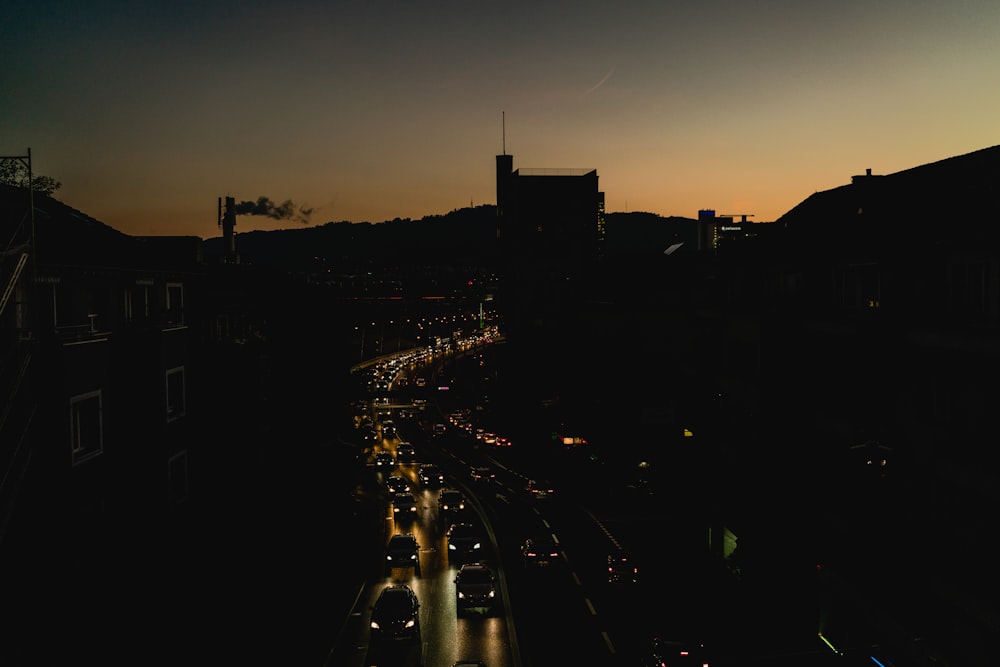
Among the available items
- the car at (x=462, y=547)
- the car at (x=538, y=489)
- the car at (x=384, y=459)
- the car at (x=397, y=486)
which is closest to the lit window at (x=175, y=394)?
the car at (x=462, y=547)

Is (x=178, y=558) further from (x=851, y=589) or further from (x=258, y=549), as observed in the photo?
(x=851, y=589)

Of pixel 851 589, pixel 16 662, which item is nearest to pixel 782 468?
pixel 851 589

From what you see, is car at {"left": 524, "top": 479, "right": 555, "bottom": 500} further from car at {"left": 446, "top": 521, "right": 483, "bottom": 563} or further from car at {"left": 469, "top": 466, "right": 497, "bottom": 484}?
car at {"left": 446, "top": 521, "right": 483, "bottom": 563}

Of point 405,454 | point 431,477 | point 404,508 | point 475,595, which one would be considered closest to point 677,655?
point 475,595

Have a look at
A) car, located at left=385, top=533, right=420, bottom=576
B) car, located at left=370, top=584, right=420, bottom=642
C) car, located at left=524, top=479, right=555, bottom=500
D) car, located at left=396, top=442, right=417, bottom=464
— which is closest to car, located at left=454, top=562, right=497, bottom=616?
car, located at left=370, top=584, right=420, bottom=642

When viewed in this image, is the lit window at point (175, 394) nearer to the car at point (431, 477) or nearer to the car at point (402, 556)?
the car at point (402, 556)

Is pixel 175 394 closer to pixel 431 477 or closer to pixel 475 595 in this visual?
pixel 475 595
